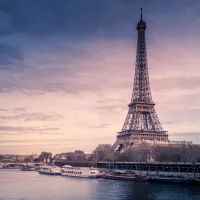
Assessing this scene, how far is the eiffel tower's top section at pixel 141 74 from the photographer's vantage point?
98812 mm

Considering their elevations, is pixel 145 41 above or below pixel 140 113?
above

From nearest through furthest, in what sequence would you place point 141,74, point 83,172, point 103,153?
point 83,172
point 141,74
point 103,153

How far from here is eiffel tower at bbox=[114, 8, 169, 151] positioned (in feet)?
320

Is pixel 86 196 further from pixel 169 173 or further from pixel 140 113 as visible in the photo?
pixel 140 113

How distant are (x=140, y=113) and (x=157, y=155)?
20361 millimetres

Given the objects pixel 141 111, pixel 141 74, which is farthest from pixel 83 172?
pixel 141 74

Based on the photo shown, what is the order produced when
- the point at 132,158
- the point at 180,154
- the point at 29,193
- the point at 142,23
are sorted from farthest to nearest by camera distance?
1. the point at 142,23
2. the point at 132,158
3. the point at 180,154
4. the point at 29,193

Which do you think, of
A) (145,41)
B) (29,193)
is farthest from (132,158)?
(29,193)

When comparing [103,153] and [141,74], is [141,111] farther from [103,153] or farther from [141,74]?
[103,153]

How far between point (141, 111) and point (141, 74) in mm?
10541

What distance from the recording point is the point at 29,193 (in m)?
42.5

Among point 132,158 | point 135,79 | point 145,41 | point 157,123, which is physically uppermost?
point 145,41

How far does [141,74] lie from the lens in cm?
10006

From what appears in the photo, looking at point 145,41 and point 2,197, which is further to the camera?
point 145,41
